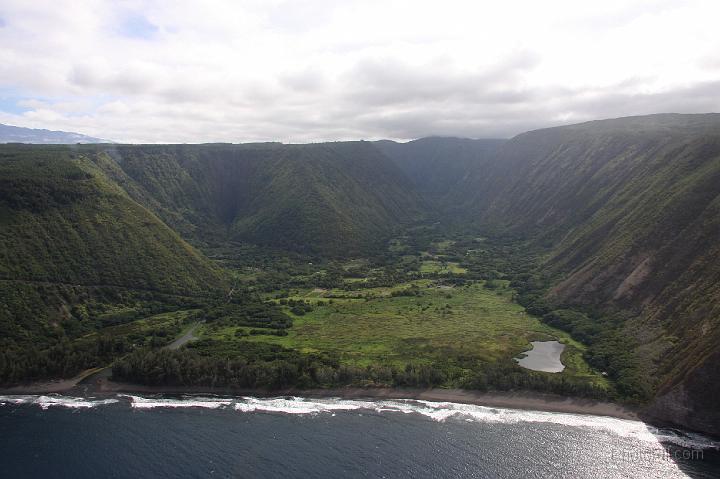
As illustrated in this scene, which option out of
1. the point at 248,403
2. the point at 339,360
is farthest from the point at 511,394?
the point at 248,403

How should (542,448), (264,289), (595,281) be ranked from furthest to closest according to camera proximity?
1. (264,289)
2. (595,281)
3. (542,448)

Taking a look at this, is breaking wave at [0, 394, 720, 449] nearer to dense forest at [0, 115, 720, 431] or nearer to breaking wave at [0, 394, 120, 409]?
breaking wave at [0, 394, 120, 409]

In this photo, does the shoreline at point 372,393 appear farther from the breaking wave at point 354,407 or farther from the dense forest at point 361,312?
the dense forest at point 361,312

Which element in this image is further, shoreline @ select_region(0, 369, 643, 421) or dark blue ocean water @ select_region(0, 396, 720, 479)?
shoreline @ select_region(0, 369, 643, 421)

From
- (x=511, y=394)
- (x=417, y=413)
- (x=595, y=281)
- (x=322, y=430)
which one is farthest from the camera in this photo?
(x=595, y=281)

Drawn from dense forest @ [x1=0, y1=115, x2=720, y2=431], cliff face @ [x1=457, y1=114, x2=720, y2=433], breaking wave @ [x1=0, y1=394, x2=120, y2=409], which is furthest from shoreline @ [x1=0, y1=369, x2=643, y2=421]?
cliff face @ [x1=457, y1=114, x2=720, y2=433]

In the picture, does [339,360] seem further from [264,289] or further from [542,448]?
[264,289]

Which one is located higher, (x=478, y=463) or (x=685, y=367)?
(x=685, y=367)
